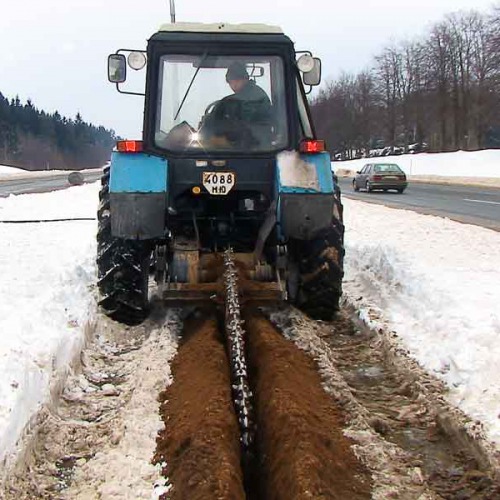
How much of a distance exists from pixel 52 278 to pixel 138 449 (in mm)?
3804

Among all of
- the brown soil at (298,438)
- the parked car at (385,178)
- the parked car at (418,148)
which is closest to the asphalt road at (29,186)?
the parked car at (385,178)

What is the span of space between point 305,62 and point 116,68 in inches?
68.2

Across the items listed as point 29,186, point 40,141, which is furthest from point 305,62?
point 40,141

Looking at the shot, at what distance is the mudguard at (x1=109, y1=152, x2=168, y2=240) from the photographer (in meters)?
5.62

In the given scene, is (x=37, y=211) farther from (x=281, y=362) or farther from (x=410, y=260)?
(x=281, y=362)

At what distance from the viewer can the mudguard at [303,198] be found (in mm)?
5695

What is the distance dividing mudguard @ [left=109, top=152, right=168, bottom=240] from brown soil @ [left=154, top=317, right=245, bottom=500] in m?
1.34

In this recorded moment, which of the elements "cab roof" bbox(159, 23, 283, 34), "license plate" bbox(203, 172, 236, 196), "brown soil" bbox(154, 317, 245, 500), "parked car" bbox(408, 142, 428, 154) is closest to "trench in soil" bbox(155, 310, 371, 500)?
"brown soil" bbox(154, 317, 245, 500)

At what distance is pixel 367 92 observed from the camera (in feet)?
267

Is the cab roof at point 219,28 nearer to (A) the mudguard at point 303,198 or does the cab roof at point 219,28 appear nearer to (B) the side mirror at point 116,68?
(B) the side mirror at point 116,68

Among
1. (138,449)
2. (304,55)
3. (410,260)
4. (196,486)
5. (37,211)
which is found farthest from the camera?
(37,211)

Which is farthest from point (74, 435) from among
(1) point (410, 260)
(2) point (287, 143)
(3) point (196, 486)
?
(1) point (410, 260)

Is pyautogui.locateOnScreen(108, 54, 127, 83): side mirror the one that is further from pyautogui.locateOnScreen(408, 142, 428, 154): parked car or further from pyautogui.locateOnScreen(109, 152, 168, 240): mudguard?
pyautogui.locateOnScreen(408, 142, 428, 154): parked car

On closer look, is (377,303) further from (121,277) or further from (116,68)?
(116,68)
